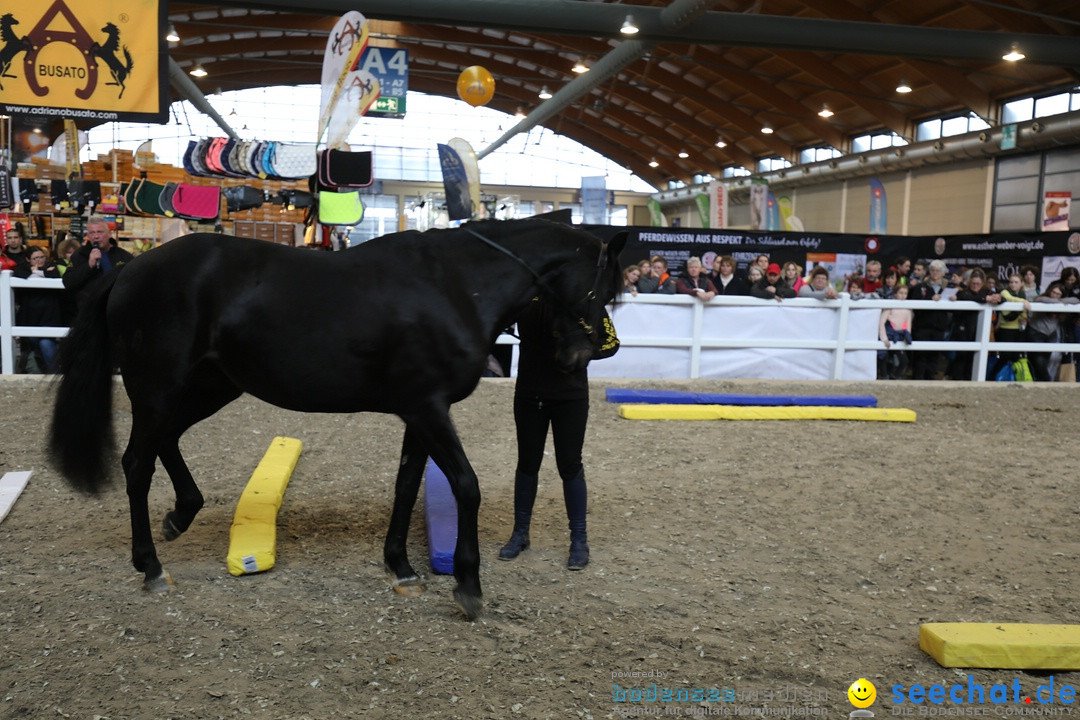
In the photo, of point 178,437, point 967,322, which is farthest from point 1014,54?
point 178,437

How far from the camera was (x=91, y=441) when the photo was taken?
3.44m

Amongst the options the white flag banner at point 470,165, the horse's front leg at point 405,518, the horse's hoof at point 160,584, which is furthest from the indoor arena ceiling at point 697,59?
the horse's hoof at point 160,584

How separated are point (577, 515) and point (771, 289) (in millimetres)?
6763

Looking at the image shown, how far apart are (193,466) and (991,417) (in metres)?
7.31

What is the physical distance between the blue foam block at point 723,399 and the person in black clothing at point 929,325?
2689 mm

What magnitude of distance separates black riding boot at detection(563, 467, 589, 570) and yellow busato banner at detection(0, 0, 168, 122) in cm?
385

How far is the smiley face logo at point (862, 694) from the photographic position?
97.2 inches

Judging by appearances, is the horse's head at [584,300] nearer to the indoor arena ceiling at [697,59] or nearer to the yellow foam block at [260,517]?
the yellow foam block at [260,517]

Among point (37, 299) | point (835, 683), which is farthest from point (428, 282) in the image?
point (37, 299)

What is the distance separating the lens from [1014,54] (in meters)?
13.8

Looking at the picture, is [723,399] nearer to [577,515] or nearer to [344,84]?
[577,515]

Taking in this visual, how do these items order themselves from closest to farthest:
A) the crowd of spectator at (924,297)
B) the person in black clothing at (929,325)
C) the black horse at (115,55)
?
1. the black horse at (115,55)
2. the crowd of spectator at (924,297)
3. the person in black clothing at (929,325)

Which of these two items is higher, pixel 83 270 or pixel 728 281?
pixel 728 281

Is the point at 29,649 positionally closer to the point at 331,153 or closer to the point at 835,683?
the point at 835,683
